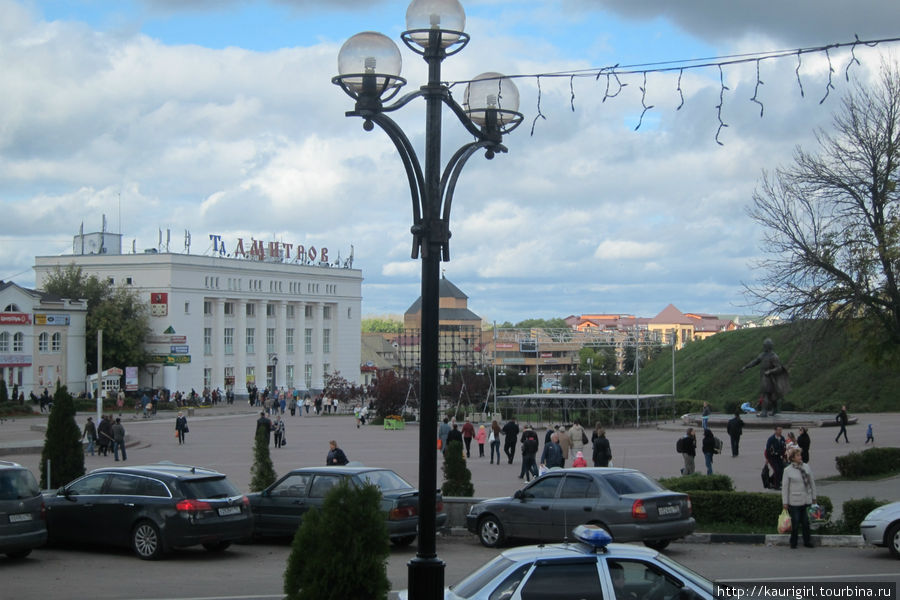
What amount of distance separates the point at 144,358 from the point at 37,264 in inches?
774

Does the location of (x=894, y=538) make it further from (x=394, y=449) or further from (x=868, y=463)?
(x=394, y=449)

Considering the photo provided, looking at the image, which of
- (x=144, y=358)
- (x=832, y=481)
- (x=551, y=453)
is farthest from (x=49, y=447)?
(x=144, y=358)

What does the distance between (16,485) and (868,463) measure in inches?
810

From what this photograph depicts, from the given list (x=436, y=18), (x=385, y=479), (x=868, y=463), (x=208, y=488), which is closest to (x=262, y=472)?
(x=385, y=479)

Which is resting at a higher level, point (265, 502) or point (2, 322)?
point (2, 322)

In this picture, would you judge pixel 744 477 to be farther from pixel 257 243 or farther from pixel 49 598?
pixel 257 243

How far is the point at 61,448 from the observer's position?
20.1 metres

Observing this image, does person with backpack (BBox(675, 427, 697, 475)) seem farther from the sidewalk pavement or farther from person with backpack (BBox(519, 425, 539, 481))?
person with backpack (BBox(519, 425, 539, 481))

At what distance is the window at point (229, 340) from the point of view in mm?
93713

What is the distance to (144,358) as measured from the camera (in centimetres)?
8138

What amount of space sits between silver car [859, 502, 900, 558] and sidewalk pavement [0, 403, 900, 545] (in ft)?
7.03

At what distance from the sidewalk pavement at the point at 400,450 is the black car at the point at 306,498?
515 centimetres

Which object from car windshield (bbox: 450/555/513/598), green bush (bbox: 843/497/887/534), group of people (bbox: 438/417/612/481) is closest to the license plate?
car windshield (bbox: 450/555/513/598)

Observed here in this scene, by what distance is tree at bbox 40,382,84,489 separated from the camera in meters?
Answer: 20.0
